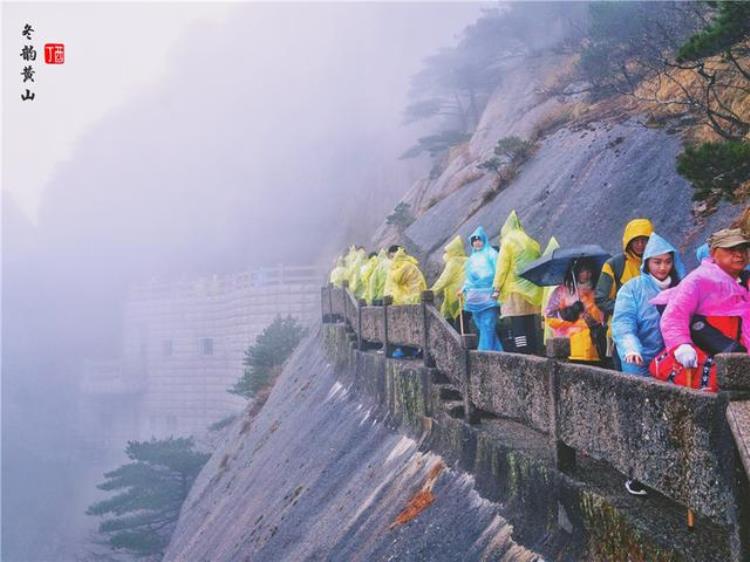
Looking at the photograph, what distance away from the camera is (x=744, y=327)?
13.3ft

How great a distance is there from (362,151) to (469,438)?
203 feet

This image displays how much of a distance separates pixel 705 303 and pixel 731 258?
336 millimetres

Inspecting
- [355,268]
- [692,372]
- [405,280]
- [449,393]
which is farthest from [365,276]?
[692,372]

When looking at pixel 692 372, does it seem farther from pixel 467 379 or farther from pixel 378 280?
pixel 378 280

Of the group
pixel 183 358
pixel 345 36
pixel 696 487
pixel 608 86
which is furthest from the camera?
pixel 345 36

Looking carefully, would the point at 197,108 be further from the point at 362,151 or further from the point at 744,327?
the point at 744,327

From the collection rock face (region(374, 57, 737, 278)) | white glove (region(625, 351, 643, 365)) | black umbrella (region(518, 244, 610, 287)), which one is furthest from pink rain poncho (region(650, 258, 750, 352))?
rock face (region(374, 57, 737, 278))

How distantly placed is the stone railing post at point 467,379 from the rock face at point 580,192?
4480mm

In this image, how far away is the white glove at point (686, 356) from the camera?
3.89 metres

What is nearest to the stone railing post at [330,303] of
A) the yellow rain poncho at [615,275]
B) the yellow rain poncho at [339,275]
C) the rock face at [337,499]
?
the yellow rain poncho at [339,275]

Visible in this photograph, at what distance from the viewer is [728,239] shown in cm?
418

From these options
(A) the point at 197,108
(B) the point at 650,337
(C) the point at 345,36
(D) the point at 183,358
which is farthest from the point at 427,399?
(A) the point at 197,108

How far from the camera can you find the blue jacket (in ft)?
29.2

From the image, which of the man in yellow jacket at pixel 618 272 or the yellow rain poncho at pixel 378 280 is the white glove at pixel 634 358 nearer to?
the man in yellow jacket at pixel 618 272
